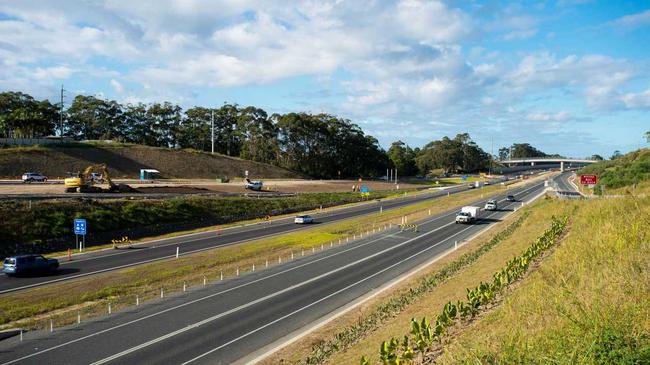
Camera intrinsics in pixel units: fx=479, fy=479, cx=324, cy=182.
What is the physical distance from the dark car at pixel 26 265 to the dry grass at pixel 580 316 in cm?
3280

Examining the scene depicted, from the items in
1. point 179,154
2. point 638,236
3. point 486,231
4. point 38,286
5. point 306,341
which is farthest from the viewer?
point 179,154

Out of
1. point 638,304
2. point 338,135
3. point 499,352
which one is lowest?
point 499,352

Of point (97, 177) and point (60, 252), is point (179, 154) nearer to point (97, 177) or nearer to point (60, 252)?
point (97, 177)

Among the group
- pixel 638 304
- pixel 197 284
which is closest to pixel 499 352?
pixel 638 304

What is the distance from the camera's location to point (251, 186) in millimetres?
90312

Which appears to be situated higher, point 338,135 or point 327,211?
point 338,135

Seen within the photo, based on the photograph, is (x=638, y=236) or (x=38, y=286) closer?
(x=638, y=236)

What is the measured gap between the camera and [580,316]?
11.4 m

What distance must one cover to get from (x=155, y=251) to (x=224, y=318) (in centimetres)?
2383

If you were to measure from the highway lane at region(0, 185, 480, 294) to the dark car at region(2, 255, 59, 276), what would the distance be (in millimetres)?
511

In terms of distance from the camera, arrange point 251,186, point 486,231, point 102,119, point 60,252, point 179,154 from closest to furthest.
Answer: point 60,252 → point 486,231 → point 251,186 → point 179,154 → point 102,119

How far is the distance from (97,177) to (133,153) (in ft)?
130

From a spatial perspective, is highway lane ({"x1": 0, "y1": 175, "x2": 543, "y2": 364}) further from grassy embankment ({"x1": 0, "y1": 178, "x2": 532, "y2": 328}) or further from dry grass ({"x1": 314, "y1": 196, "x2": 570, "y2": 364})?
dry grass ({"x1": 314, "y1": 196, "x2": 570, "y2": 364})

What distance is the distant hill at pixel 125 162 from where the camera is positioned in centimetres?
9144
